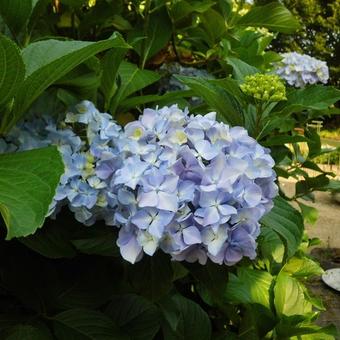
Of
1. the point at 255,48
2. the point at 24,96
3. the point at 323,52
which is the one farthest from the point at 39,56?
the point at 323,52

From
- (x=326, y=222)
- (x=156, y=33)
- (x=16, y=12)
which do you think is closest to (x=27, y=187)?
(x=16, y=12)

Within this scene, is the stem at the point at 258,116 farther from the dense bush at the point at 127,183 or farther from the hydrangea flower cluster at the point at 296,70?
the hydrangea flower cluster at the point at 296,70

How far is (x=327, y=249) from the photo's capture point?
4.63 metres

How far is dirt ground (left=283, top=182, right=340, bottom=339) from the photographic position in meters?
3.40

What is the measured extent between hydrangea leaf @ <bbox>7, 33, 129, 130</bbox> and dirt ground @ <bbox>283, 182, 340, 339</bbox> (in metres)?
2.62

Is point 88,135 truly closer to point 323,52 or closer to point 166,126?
point 166,126

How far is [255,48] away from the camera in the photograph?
4.89ft

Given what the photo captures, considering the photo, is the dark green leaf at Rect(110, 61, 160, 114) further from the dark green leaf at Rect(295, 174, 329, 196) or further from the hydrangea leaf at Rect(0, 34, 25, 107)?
the dark green leaf at Rect(295, 174, 329, 196)

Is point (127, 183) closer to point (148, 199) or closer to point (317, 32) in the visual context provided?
point (148, 199)

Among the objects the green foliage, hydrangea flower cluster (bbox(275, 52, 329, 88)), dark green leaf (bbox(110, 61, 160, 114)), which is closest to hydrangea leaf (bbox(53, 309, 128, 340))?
dark green leaf (bbox(110, 61, 160, 114))

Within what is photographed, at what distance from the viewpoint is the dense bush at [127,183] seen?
692 mm

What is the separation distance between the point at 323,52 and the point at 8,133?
17780mm

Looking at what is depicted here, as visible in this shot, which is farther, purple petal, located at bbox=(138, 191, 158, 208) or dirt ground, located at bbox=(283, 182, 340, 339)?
dirt ground, located at bbox=(283, 182, 340, 339)

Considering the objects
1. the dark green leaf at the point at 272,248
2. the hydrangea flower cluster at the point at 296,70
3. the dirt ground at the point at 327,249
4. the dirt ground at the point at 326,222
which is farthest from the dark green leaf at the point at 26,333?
the dirt ground at the point at 326,222
